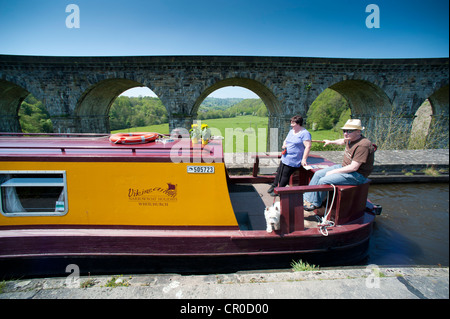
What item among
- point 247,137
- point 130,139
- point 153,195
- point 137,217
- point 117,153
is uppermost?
point 130,139

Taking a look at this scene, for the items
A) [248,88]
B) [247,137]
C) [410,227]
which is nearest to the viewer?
[410,227]

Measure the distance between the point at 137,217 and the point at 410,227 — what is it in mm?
5672

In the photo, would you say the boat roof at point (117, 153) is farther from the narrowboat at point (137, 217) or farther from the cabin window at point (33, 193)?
the cabin window at point (33, 193)

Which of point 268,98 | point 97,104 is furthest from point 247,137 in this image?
point 97,104

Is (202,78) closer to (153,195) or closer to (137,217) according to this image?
(153,195)

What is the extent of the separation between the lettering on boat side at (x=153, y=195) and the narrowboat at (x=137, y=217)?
0.01 metres

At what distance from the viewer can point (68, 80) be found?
10062 mm

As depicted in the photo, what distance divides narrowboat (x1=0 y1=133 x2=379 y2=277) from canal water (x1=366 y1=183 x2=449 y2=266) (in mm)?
1586

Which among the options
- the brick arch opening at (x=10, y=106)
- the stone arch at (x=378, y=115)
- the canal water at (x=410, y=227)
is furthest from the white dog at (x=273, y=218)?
the brick arch opening at (x=10, y=106)

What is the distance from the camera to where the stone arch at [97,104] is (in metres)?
10.7

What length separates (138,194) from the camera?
308 centimetres

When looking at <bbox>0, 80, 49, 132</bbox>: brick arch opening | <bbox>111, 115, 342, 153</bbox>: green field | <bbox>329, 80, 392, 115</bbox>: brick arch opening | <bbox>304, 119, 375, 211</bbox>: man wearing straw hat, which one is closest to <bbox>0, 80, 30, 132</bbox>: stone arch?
<bbox>0, 80, 49, 132</bbox>: brick arch opening

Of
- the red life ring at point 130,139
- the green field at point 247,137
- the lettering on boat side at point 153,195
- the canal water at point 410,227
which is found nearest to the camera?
the lettering on boat side at point 153,195

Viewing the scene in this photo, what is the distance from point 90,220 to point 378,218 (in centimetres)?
607
